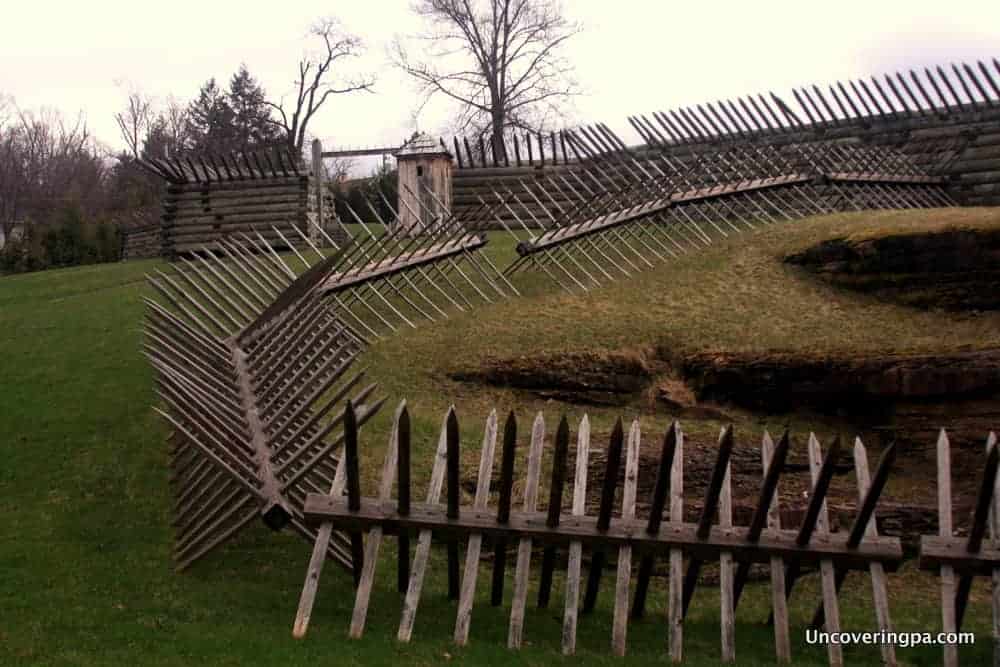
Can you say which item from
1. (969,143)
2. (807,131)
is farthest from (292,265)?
(969,143)

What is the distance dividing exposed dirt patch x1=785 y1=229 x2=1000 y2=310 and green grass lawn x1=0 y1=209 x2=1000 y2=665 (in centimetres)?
32

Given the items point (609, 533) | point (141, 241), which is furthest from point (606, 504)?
point (141, 241)

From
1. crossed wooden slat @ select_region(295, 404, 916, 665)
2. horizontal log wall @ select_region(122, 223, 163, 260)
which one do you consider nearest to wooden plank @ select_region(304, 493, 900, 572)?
crossed wooden slat @ select_region(295, 404, 916, 665)

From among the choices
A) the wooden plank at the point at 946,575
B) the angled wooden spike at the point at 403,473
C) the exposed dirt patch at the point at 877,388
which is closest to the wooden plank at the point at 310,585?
the angled wooden spike at the point at 403,473

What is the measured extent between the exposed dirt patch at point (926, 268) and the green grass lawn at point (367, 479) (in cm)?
32

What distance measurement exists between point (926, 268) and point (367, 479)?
7.52 meters

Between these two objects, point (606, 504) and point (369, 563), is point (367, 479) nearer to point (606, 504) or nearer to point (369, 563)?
point (369, 563)

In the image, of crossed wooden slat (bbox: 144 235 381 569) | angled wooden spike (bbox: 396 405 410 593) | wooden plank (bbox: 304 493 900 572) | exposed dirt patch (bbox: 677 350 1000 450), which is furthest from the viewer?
exposed dirt patch (bbox: 677 350 1000 450)

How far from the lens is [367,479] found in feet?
28.2

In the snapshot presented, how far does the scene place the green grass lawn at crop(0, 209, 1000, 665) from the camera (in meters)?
5.61

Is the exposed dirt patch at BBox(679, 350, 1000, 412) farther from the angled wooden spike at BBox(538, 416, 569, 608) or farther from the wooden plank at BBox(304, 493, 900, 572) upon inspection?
the angled wooden spike at BBox(538, 416, 569, 608)

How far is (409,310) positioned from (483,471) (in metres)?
8.19

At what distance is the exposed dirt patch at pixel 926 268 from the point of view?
480 inches

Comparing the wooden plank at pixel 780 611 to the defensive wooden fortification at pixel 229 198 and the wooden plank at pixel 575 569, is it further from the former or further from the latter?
the defensive wooden fortification at pixel 229 198
